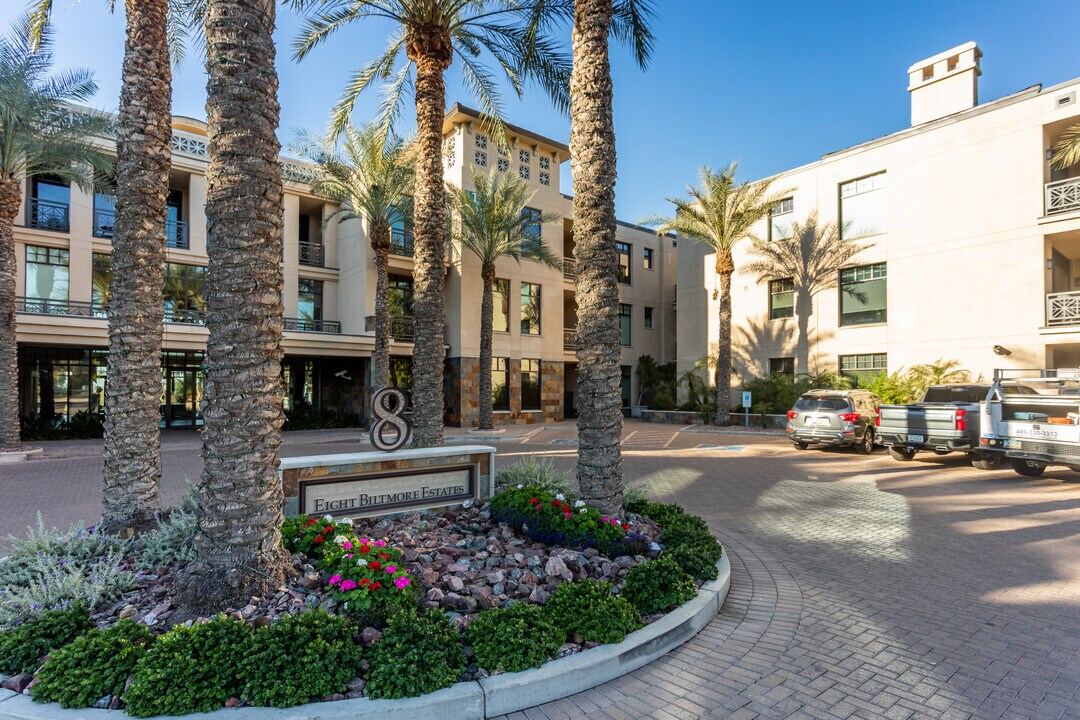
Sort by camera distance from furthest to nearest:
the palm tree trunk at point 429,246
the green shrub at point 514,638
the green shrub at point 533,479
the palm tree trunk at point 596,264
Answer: the palm tree trunk at point 429,246, the green shrub at point 533,479, the palm tree trunk at point 596,264, the green shrub at point 514,638

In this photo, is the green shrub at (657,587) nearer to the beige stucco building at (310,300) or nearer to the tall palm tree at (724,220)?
the beige stucco building at (310,300)

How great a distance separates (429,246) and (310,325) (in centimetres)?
1654

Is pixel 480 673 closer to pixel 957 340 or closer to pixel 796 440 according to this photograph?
pixel 796 440

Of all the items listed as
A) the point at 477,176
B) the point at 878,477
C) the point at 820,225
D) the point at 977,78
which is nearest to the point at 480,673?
the point at 878,477

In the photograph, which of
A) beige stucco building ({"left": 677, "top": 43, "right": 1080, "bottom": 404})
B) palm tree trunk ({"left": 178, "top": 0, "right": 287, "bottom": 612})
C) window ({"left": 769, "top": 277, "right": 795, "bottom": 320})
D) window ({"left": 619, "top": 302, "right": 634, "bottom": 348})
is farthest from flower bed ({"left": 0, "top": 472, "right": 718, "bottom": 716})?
window ({"left": 619, "top": 302, "right": 634, "bottom": 348})

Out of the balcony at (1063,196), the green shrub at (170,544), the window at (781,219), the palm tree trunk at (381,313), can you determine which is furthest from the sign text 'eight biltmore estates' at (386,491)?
the window at (781,219)

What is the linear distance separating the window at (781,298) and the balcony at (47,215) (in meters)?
29.4

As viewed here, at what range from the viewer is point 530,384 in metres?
27.5

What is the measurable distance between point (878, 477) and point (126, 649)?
13536mm

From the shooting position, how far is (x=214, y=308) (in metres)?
4.13

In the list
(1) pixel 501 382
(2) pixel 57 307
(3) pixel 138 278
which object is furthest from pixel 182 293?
(3) pixel 138 278

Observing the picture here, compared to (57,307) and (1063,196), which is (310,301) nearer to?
(57,307)

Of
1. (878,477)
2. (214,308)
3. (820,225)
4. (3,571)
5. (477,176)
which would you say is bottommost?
(878,477)

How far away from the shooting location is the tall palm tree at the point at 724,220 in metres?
23.8
